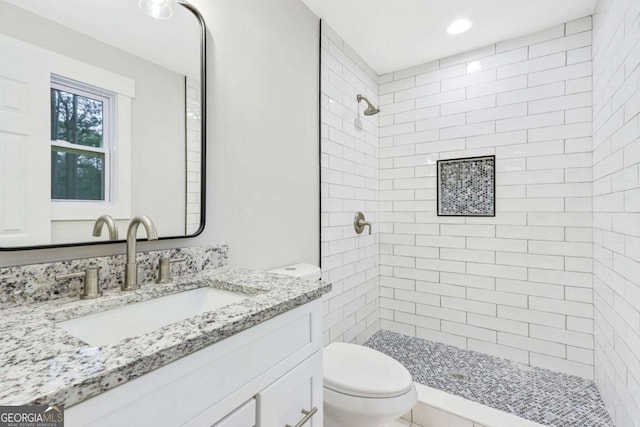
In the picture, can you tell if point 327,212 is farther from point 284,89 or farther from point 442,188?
point 442,188

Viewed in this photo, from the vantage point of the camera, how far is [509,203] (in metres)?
2.26

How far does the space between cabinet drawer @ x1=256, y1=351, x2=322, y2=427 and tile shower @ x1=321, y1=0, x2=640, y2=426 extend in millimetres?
1113

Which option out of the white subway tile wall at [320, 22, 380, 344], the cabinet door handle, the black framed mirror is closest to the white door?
the black framed mirror

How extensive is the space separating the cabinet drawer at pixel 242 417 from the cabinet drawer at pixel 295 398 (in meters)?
0.02

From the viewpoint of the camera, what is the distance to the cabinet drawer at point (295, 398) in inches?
31.8

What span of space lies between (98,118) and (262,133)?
75 cm

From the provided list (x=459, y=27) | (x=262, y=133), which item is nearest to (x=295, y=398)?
(x=262, y=133)

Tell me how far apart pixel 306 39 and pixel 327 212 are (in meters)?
1.10

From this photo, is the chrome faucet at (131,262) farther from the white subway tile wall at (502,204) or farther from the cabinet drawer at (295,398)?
the white subway tile wall at (502,204)

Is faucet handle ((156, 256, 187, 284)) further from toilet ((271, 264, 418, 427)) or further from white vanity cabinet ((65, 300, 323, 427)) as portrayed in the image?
toilet ((271, 264, 418, 427))

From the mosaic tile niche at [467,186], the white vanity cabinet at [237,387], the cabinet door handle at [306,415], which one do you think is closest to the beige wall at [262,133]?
the white vanity cabinet at [237,387]

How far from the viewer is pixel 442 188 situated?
250 centimetres

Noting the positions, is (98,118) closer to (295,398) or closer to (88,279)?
(88,279)

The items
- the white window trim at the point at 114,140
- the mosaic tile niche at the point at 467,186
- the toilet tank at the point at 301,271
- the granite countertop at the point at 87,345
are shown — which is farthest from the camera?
the mosaic tile niche at the point at 467,186
